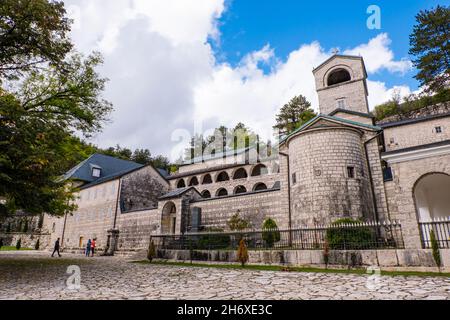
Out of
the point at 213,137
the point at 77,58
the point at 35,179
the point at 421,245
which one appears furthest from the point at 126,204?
the point at 213,137

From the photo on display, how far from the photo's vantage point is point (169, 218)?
20.5m

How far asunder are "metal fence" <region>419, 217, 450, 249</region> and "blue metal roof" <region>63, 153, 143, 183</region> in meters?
26.8

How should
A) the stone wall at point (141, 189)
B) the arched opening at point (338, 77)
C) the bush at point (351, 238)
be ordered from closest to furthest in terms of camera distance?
1. the bush at point (351, 238)
2. the arched opening at point (338, 77)
3. the stone wall at point (141, 189)

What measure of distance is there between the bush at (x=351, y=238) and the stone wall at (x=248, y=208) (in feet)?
17.6

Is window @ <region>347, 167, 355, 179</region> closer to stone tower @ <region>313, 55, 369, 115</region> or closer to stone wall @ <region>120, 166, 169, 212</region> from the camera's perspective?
stone tower @ <region>313, 55, 369, 115</region>

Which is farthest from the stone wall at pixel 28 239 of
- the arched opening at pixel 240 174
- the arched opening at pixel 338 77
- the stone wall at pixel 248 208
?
the arched opening at pixel 338 77

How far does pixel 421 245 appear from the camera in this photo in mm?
9023

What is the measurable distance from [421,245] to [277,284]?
223 inches

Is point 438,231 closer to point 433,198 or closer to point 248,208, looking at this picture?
point 433,198

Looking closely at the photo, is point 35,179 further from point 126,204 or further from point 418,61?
point 418,61

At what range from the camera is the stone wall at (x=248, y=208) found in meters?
16.9

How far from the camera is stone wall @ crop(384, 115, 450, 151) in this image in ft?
64.7

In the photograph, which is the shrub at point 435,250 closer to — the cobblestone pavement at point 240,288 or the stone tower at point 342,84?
the cobblestone pavement at point 240,288

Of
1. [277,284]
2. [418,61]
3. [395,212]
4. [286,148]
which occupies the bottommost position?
[277,284]
